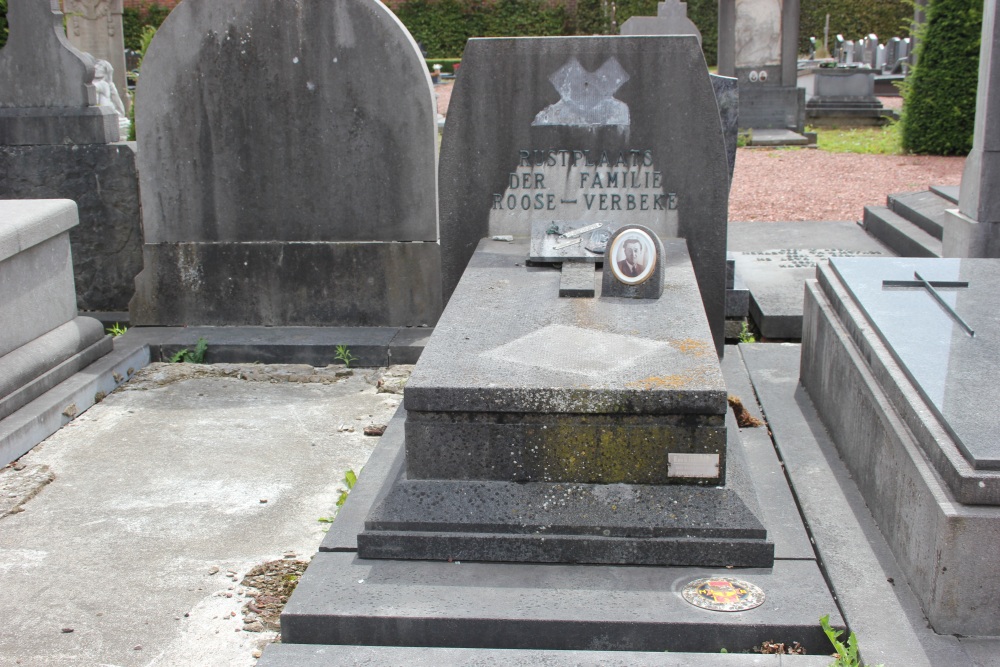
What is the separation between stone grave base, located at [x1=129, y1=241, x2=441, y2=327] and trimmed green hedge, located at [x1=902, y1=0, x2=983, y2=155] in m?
9.09

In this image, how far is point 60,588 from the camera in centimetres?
307

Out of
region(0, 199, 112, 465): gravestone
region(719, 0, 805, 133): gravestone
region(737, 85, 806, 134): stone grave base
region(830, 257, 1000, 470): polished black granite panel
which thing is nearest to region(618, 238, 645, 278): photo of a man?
region(830, 257, 1000, 470): polished black granite panel

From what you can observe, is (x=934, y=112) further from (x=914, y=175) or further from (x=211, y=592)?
(x=211, y=592)

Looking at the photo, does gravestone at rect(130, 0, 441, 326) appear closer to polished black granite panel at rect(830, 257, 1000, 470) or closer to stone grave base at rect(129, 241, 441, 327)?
stone grave base at rect(129, 241, 441, 327)

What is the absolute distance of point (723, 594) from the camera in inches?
100

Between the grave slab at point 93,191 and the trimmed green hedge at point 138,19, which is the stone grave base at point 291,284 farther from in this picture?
the trimmed green hedge at point 138,19

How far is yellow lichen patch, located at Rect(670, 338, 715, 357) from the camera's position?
9.75ft

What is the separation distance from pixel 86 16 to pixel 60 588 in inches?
450

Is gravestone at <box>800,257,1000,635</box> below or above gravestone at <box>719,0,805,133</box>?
below

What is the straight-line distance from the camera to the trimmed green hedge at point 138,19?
29516 mm

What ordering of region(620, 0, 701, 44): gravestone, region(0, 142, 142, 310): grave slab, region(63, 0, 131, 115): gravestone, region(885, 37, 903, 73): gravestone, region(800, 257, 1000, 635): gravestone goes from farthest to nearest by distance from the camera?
1. region(885, 37, 903, 73): gravestone
2. region(63, 0, 131, 115): gravestone
3. region(620, 0, 701, 44): gravestone
4. region(0, 142, 142, 310): grave slab
5. region(800, 257, 1000, 635): gravestone

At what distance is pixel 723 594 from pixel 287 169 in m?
3.56

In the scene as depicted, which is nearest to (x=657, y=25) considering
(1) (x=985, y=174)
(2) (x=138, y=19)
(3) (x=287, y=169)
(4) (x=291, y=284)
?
(1) (x=985, y=174)

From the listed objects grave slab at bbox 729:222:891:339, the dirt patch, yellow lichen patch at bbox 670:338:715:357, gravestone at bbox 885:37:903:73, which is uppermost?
gravestone at bbox 885:37:903:73
